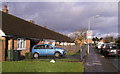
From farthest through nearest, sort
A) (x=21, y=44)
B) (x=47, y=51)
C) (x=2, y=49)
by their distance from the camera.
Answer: (x=47, y=51)
(x=21, y=44)
(x=2, y=49)

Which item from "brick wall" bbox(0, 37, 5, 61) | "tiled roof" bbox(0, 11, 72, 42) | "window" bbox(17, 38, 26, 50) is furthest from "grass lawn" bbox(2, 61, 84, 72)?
"window" bbox(17, 38, 26, 50)

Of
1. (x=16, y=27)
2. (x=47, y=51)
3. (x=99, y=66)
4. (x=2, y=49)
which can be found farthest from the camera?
(x=16, y=27)

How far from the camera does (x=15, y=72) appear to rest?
30.0 ft

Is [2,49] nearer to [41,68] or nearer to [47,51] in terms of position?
[41,68]

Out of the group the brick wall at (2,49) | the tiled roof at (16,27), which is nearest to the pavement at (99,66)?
the brick wall at (2,49)

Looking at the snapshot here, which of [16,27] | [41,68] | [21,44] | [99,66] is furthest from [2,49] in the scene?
[99,66]

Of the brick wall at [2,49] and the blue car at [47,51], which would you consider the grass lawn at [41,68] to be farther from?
the blue car at [47,51]

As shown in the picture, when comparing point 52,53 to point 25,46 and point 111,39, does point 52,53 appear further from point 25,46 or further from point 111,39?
point 111,39

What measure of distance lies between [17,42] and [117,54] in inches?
472

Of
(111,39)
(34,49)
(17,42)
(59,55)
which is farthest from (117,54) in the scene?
(111,39)

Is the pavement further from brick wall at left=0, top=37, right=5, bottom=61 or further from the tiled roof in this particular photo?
the tiled roof

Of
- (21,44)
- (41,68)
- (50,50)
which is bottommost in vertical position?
(41,68)

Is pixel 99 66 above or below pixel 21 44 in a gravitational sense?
below

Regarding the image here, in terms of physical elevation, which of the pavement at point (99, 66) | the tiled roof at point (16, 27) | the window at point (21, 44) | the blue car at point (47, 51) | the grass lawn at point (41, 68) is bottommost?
the pavement at point (99, 66)
